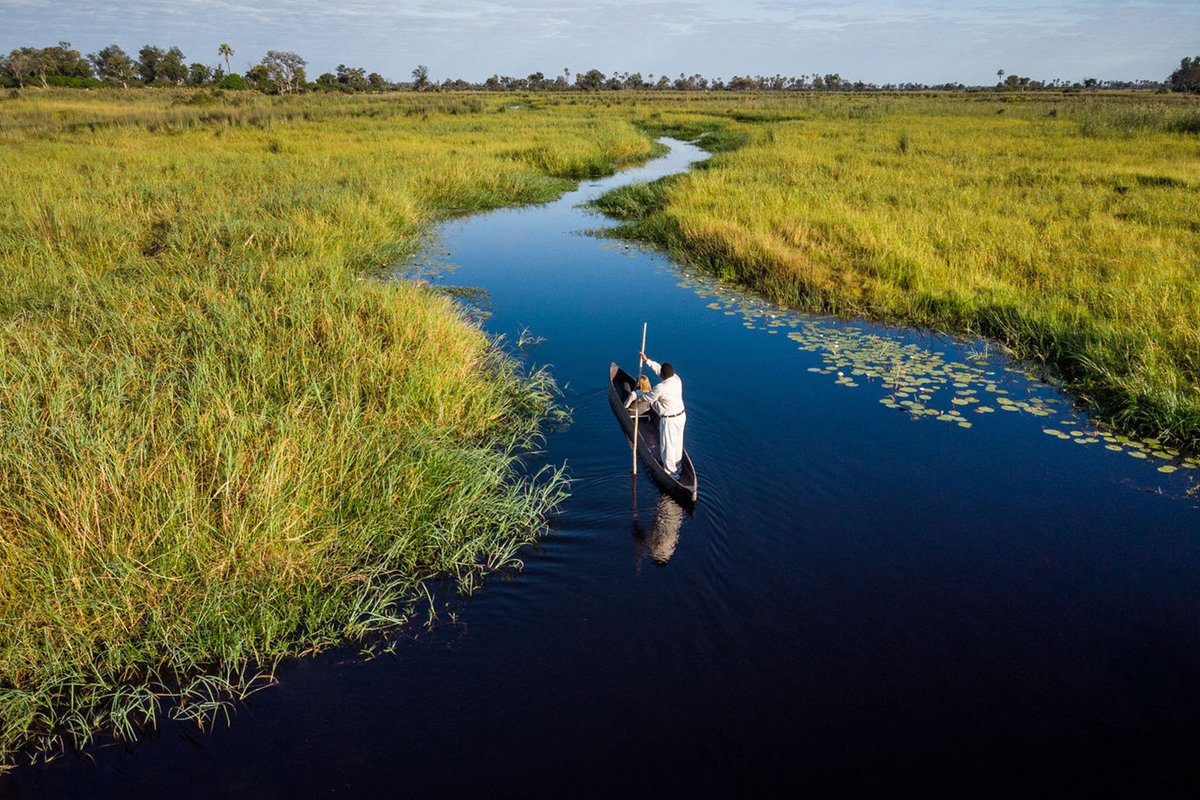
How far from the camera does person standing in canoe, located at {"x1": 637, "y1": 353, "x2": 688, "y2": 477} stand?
5691mm

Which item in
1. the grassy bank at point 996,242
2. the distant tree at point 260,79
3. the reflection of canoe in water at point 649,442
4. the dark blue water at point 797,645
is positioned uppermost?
the distant tree at point 260,79

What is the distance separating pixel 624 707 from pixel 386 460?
103 inches

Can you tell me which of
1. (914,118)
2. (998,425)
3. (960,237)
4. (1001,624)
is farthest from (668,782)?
(914,118)

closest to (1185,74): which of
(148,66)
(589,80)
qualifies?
(589,80)

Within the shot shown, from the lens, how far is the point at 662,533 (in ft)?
17.7

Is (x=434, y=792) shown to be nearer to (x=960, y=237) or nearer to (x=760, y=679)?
(x=760, y=679)

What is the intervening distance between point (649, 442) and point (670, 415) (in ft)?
2.84

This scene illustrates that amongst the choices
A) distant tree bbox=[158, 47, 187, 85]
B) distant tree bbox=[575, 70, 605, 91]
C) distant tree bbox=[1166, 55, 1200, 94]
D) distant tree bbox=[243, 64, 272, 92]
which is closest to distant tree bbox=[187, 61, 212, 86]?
distant tree bbox=[158, 47, 187, 85]

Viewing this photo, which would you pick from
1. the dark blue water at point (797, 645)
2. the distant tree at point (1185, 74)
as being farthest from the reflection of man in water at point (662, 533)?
the distant tree at point (1185, 74)

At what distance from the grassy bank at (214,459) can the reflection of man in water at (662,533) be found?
2.85 ft

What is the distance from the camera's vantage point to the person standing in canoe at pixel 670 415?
18.7ft

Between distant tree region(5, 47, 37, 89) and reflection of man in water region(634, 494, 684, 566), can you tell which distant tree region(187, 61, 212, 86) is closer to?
distant tree region(5, 47, 37, 89)

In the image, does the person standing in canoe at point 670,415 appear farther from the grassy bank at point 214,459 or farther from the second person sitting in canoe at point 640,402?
the grassy bank at point 214,459

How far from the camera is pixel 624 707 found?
3.80 meters
